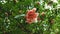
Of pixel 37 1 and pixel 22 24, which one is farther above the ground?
pixel 37 1

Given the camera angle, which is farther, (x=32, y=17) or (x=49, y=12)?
(x=49, y=12)

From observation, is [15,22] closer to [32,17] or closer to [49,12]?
[32,17]

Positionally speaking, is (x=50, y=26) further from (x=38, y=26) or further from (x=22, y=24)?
(x=22, y=24)

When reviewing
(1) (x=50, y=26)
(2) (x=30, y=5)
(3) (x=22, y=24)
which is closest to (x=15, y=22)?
(3) (x=22, y=24)

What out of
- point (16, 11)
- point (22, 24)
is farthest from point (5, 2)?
point (22, 24)

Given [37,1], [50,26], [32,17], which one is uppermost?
[37,1]

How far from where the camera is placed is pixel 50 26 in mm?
1872

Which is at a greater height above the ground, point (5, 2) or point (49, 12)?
point (5, 2)

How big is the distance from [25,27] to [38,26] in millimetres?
124

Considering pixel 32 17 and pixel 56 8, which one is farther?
pixel 56 8

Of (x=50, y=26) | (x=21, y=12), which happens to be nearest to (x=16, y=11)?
(x=21, y=12)

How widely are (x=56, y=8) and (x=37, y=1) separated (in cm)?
22

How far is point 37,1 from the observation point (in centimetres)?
182

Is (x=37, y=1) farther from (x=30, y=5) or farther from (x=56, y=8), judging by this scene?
(x=56, y=8)
